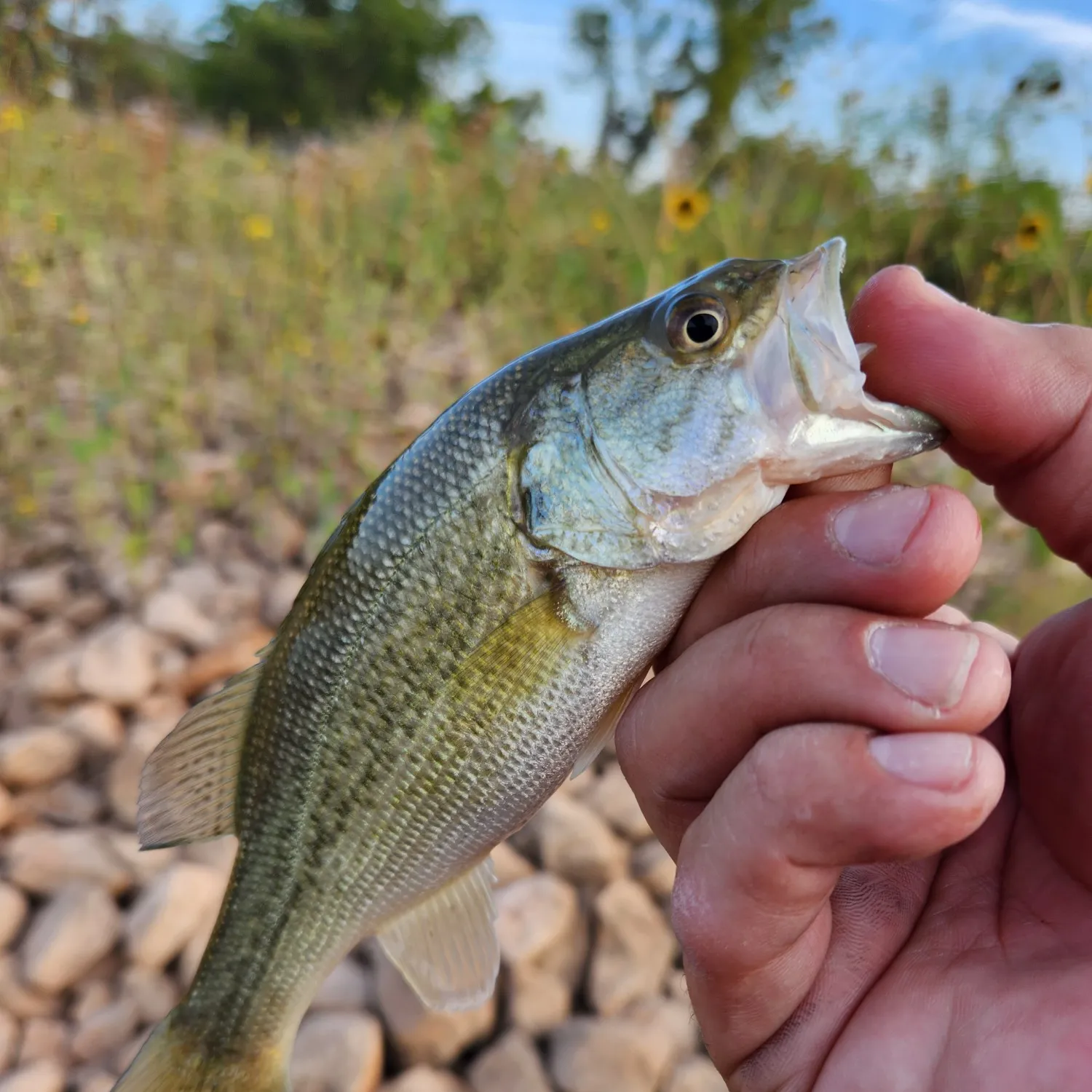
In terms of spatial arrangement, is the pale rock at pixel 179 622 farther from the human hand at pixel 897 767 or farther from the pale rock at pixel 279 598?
the human hand at pixel 897 767

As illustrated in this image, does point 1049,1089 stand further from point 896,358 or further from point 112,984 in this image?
point 112,984

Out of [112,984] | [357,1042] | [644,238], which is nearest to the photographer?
[357,1042]

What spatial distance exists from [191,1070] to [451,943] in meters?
0.55

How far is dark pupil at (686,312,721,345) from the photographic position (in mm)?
1229

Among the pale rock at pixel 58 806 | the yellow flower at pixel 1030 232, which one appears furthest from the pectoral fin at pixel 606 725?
the yellow flower at pixel 1030 232

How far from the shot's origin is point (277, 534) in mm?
3701

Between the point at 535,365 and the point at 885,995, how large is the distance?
3.81 feet

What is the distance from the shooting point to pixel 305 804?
1494 millimetres

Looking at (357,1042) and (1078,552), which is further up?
(1078,552)

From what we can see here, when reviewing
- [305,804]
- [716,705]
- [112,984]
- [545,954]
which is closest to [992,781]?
[716,705]

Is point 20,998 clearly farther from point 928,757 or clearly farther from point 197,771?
point 928,757

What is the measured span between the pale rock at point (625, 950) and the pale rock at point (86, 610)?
7.51 ft

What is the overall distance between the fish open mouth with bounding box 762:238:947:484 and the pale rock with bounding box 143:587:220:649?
8.33 feet

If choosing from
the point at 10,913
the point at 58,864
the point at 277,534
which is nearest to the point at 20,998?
the point at 10,913
